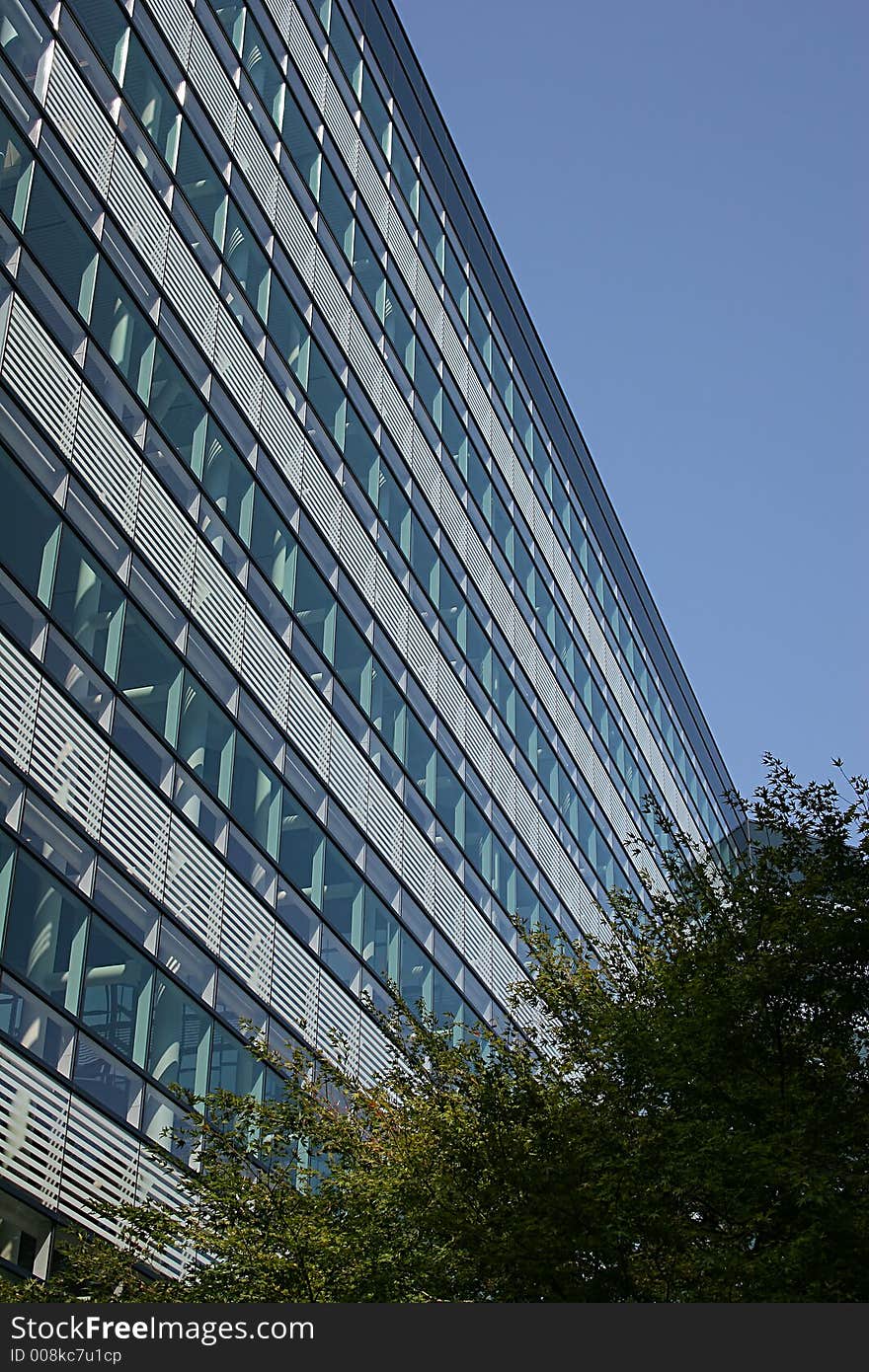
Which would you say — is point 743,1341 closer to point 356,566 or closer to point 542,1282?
point 542,1282

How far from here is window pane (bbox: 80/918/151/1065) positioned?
1000 inches

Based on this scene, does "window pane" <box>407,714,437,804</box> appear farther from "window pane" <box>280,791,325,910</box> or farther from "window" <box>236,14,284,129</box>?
"window" <box>236,14,284,129</box>

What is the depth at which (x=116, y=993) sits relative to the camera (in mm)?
26109

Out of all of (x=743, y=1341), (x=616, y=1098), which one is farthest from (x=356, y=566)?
(x=743, y=1341)

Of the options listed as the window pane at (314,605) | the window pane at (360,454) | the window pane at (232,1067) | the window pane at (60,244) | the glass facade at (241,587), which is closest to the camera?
the glass facade at (241,587)

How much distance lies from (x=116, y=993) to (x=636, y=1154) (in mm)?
11180

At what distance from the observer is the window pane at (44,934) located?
77.9 ft

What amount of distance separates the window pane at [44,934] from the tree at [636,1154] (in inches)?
125

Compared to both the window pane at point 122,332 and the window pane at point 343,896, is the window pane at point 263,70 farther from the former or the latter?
the window pane at point 343,896

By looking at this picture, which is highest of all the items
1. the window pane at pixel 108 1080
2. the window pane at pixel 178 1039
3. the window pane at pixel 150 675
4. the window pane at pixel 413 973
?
the window pane at pixel 150 675

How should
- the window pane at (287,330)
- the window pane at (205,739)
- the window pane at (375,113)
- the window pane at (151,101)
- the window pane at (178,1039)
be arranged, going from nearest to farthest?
the window pane at (178,1039) < the window pane at (205,739) < the window pane at (151,101) < the window pane at (287,330) < the window pane at (375,113)

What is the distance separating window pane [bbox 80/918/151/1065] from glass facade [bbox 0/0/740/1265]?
68mm

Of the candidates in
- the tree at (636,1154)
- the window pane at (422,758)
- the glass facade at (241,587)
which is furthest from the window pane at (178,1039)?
the window pane at (422,758)

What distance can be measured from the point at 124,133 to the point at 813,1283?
26.4 m
